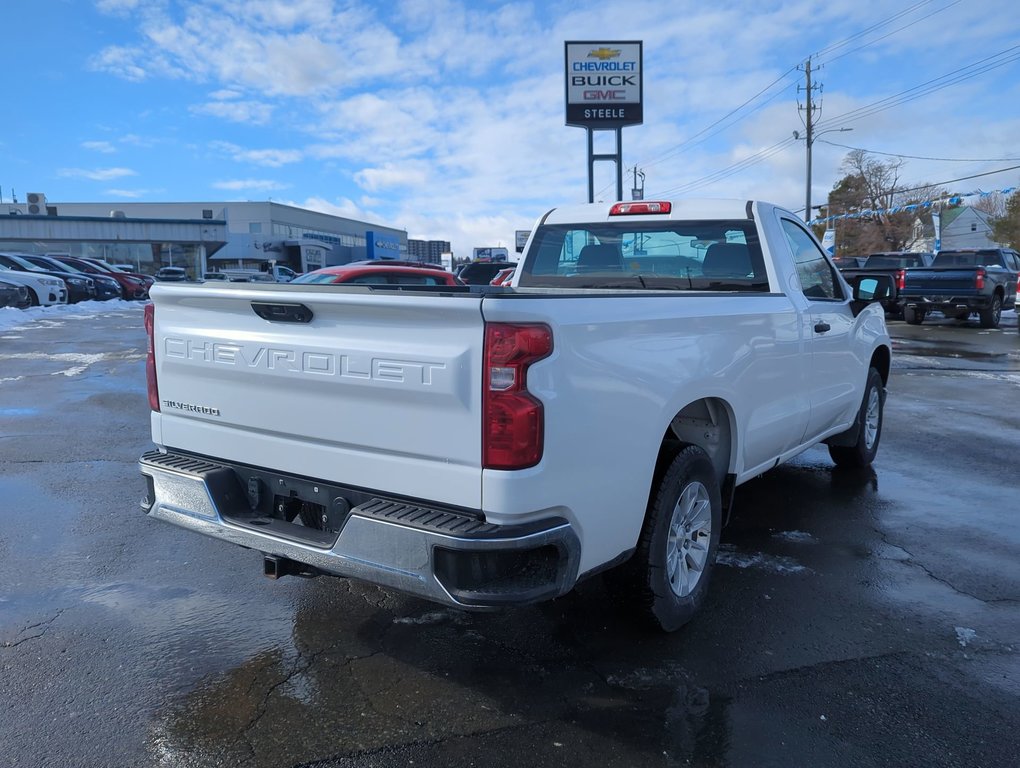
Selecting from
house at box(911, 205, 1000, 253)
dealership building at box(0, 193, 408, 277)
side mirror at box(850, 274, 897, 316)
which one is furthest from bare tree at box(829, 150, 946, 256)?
side mirror at box(850, 274, 897, 316)

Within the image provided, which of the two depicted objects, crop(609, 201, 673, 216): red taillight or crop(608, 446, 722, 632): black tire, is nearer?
crop(608, 446, 722, 632): black tire

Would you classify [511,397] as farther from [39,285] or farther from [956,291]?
[39,285]

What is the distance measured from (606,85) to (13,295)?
19099 mm

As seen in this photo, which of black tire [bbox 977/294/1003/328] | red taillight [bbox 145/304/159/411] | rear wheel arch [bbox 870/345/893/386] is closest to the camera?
red taillight [bbox 145/304/159/411]

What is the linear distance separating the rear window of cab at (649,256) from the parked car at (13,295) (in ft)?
74.9

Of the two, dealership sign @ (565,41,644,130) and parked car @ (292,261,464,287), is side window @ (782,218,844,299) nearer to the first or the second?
parked car @ (292,261,464,287)

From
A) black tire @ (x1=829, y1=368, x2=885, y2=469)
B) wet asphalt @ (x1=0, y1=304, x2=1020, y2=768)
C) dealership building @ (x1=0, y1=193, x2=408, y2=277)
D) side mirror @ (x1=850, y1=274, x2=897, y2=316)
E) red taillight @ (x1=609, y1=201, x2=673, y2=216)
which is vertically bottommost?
wet asphalt @ (x1=0, y1=304, x2=1020, y2=768)

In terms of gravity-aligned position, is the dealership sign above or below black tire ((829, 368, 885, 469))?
above

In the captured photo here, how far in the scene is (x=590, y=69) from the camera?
25.3 metres

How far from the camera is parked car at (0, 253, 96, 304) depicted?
91.2 ft

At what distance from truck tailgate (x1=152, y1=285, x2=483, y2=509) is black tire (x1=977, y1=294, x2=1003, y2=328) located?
67.9ft

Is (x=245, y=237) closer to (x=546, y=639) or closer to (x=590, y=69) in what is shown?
(x=590, y=69)

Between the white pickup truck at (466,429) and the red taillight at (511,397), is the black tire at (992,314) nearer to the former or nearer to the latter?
the white pickup truck at (466,429)

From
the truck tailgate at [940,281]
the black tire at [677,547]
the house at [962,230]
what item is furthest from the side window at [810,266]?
the house at [962,230]
